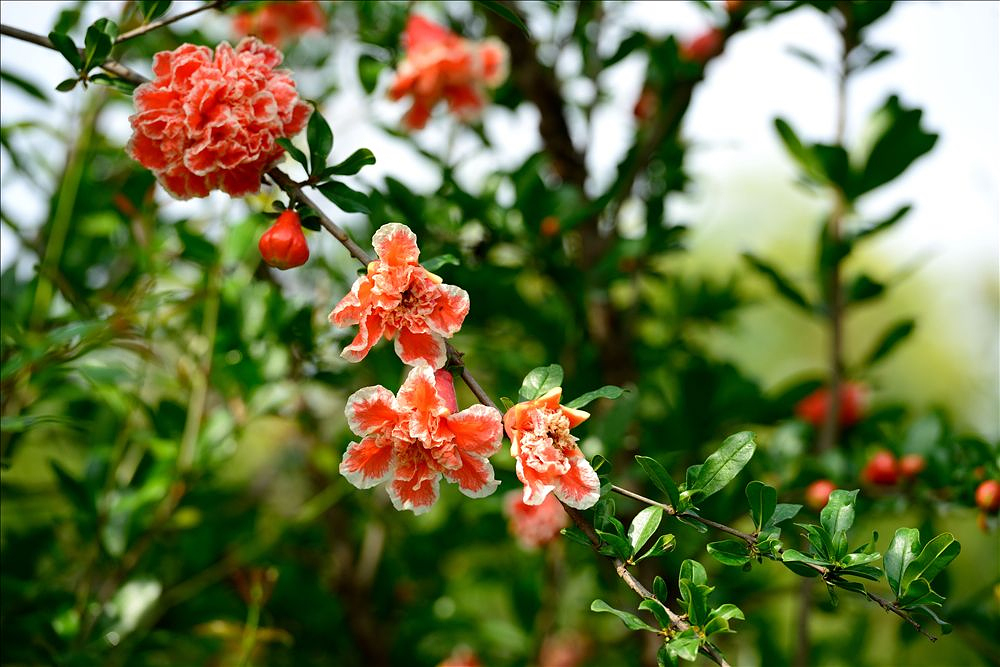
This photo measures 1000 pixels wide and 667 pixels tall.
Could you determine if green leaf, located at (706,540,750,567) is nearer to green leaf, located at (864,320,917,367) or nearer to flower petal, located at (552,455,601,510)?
flower petal, located at (552,455,601,510)

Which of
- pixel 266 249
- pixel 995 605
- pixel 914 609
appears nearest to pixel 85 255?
pixel 266 249

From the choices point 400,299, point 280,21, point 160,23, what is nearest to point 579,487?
point 400,299

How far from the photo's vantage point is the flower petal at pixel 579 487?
467mm

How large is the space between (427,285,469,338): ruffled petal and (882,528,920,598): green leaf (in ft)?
0.90

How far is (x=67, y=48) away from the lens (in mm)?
550

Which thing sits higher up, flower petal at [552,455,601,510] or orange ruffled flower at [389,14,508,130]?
flower petal at [552,455,601,510]

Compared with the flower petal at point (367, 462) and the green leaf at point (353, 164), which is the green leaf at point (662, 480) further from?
the green leaf at point (353, 164)

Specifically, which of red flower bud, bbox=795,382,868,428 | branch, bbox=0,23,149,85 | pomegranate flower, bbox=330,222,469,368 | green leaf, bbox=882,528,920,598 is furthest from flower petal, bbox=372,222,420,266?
red flower bud, bbox=795,382,868,428

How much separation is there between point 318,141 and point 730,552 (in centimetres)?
35

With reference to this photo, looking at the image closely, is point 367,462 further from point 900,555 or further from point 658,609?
point 900,555

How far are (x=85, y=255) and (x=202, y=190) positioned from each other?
582 mm

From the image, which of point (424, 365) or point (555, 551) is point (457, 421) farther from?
point (555, 551)

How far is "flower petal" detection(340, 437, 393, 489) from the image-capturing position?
1.62ft

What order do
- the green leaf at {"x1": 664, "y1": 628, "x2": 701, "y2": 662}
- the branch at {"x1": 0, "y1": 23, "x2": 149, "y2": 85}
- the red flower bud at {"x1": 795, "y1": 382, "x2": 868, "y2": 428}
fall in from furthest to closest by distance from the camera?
the red flower bud at {"x1": 795, "y1": 382, "x2": 868, "y2": 428}, the branch at {"x1": 0, "y1": 23, "x2": 149, "y2": 85}, the green leaf at {"x1": 664, "y1": 628, "x2": 701, "y2": 662}
